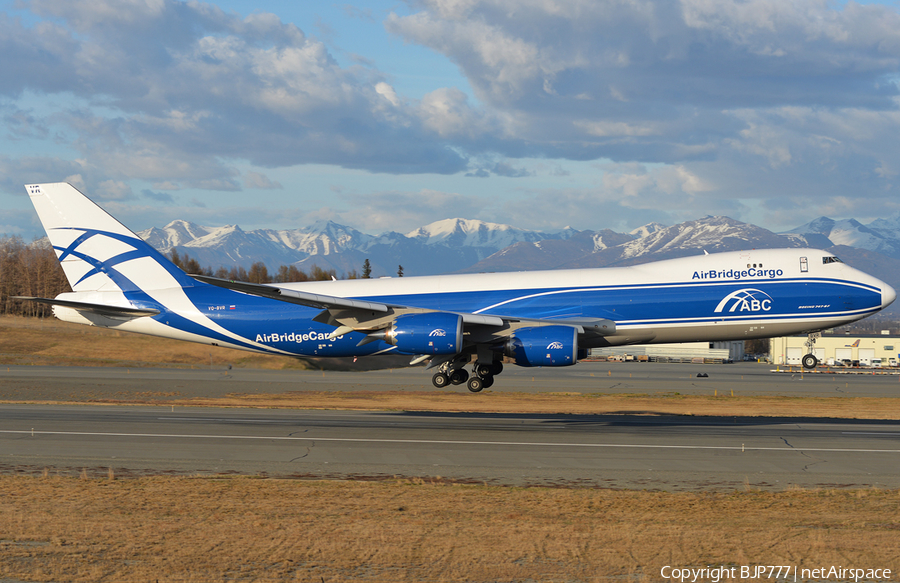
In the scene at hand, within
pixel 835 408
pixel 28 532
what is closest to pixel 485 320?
pixel 28 532

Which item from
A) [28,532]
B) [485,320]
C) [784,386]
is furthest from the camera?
[784,386]

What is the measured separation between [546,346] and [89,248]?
23.0 m

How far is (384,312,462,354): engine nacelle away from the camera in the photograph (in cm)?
3084

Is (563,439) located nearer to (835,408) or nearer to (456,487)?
(456,487)

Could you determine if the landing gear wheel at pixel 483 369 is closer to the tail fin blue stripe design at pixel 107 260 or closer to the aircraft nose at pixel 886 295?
the tail fin blue stripe design at pixel 107 260

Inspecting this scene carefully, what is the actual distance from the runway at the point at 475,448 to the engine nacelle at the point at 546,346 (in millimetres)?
2899

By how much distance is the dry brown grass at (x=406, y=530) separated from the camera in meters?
12.1

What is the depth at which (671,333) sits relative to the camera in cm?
3228

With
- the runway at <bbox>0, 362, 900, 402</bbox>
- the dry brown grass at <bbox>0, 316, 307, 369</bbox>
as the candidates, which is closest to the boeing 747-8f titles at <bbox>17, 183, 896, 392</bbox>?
the runway at <bbox>0, 362, 900, 402</bbox>

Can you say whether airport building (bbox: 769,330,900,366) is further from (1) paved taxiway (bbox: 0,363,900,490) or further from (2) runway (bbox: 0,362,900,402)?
(1) paved taxiway (bbox: 0,363,900,490)

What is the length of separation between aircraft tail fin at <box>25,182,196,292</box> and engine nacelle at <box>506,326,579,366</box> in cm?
1702

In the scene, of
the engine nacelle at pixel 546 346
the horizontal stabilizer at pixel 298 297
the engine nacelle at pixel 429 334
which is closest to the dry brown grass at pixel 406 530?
the horizontal stabilizer at pixel 298 297

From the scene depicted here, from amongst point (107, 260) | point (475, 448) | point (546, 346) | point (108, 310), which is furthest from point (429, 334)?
point (107, 260)

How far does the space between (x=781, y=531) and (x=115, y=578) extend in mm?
12167
